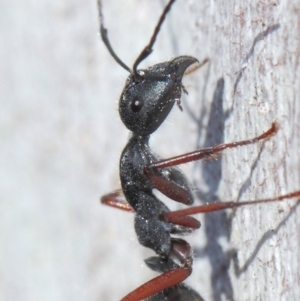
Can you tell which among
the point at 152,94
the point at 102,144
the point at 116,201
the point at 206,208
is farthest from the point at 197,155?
the point at 102,144

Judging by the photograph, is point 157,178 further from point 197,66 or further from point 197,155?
point 197,66

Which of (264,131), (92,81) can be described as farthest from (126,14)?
(264,131)

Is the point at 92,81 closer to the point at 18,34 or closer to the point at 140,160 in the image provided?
the point at 18,34

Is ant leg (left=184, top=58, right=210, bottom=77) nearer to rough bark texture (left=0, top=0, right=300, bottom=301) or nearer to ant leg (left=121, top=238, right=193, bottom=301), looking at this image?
rough bark texture (left=0, top=0, right=300, bottom=301)

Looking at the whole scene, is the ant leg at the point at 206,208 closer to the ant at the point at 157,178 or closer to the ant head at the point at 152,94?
the ant at the point at 157,178

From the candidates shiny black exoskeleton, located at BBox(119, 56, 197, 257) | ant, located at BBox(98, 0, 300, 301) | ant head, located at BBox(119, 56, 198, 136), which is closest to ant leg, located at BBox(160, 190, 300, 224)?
ant, located at BBox(98, 0, 300, 301)

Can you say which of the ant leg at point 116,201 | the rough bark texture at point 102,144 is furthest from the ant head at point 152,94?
the ant leg at point 116,201
